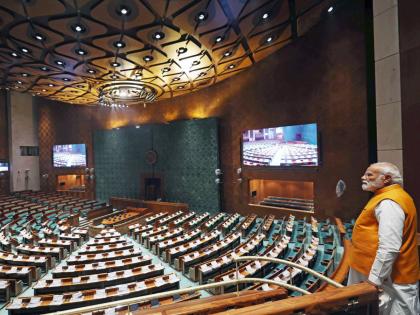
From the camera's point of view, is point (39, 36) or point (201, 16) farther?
point (39, 36)

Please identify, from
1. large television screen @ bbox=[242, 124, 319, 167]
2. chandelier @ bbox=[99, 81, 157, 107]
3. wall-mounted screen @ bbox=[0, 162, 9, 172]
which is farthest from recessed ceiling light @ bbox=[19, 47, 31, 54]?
wall-mounted screen @ bbox=[0, 162, 9, 172]

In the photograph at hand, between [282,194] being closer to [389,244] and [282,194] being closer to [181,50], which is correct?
[181,50]

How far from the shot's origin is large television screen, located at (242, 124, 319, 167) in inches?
426

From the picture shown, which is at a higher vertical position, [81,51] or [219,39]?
[219,39]

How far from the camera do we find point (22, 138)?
20.2 m

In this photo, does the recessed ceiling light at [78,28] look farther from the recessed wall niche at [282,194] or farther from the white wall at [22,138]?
the white wall at [22,138]

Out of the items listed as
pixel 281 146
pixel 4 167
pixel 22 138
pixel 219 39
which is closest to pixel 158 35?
pixel 219 39

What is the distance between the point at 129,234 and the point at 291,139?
8819mm

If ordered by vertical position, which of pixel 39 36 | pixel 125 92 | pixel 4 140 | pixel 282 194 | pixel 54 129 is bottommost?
pixel 282 194

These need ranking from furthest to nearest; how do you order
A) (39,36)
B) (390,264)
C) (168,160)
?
(168,160) → (39,36) → (390,264)

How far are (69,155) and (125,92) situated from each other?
9.87m

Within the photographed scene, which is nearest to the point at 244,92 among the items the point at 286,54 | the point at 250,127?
the point at 250,127

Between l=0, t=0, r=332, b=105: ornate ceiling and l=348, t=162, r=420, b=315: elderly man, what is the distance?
7365 millimetres

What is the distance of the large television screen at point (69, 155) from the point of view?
66.2 feet
